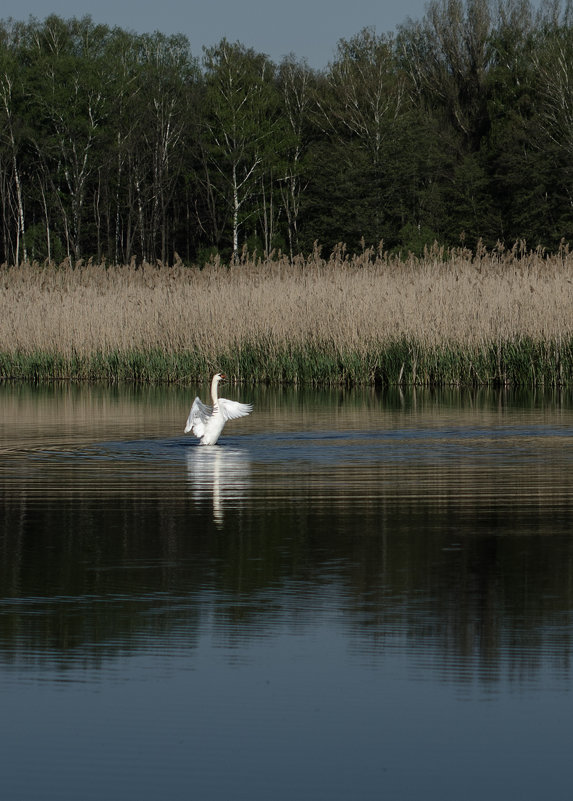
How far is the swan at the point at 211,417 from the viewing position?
38.8ft

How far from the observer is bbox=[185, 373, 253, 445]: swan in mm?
11836

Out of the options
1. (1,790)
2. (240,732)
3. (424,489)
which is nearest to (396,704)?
(240,732)

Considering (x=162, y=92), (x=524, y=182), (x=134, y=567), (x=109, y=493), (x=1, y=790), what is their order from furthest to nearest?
1. (x=162, y=92)
2. (x=524, y=182)
3. (x=109, y=493)
4. (x=134, y=567)
5. (x=1, y=790)

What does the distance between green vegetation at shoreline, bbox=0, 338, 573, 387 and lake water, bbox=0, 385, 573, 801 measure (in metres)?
9.10

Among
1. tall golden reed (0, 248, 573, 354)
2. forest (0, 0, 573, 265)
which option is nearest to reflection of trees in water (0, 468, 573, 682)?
tall golden reed (0, 248, 573, 354)

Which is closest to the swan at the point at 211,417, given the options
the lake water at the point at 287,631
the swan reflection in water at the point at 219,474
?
the swan reflection in water at the point at 219,474

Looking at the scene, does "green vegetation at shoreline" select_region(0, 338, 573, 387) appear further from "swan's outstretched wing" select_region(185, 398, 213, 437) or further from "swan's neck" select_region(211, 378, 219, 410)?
"swan's outstretched wing" select_region(185, 398, 213, 437)

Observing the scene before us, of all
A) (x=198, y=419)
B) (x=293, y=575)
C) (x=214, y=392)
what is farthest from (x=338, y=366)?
(x=293, y=575)

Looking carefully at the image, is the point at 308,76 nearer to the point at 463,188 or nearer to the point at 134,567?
the point at 463,188

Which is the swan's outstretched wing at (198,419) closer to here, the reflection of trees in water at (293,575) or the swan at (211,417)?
the swan at (211,417)

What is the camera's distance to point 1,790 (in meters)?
3.46

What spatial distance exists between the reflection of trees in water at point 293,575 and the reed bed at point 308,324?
10.7 m

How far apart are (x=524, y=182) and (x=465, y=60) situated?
12.9 m

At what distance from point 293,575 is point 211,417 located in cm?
590
